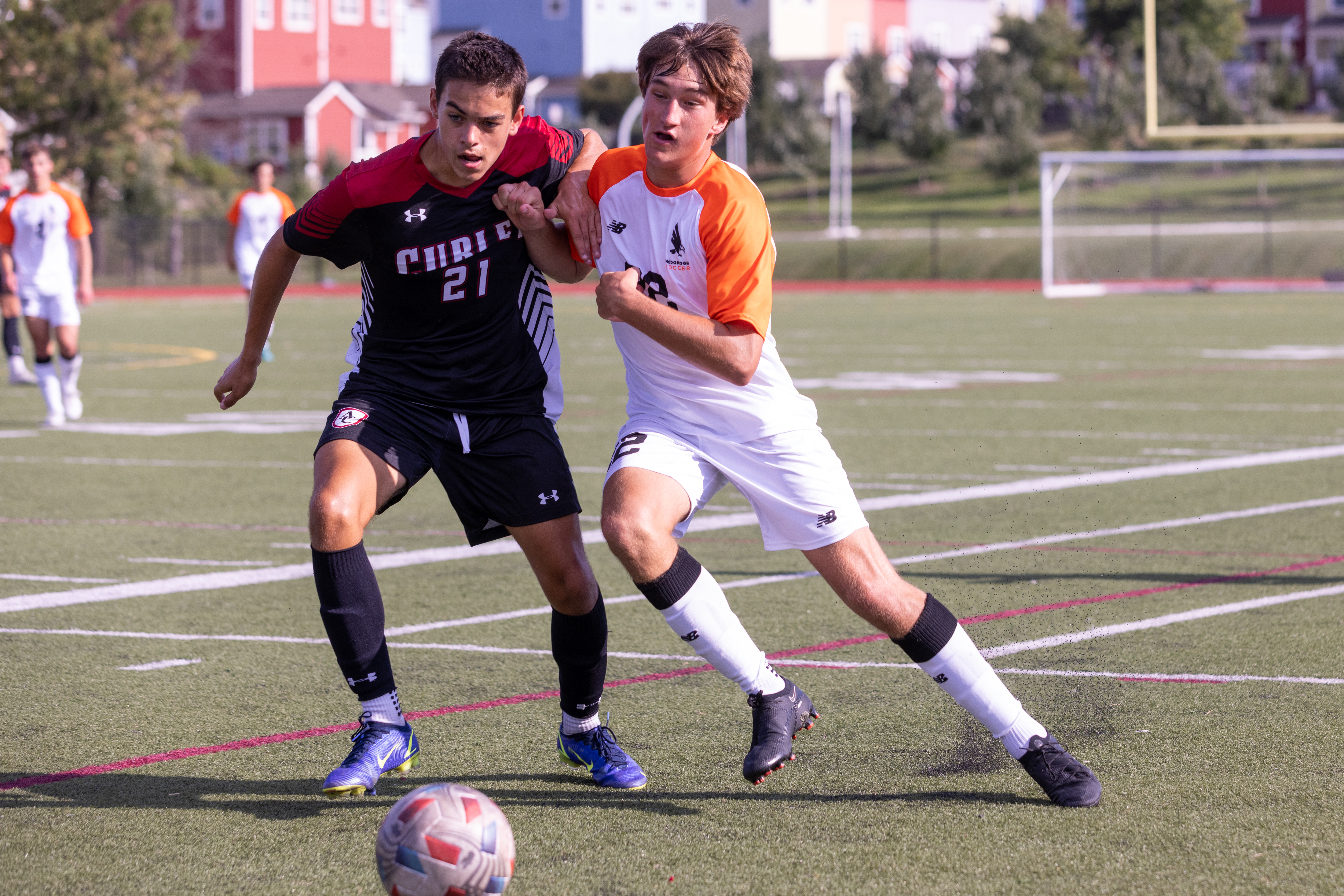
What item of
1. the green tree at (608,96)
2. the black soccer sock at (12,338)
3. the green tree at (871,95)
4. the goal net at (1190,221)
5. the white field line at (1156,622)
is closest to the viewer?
the white field line at (1156,622)

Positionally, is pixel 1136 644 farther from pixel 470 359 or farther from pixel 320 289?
pixel 320 289

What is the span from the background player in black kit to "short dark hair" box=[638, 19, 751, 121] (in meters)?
0.45

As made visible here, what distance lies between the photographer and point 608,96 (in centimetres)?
7425

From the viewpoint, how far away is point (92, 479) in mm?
11031

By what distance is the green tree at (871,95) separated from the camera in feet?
A: 222

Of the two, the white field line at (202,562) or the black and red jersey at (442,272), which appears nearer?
the black and red jersey at (442,272)

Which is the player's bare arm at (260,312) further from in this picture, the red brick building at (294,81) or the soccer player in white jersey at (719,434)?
the red brick building at (294,81)

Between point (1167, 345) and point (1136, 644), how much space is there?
53.8ft

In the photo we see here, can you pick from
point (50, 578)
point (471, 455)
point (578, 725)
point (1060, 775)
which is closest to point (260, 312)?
point (471, 455)

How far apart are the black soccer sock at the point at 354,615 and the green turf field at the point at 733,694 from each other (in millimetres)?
324

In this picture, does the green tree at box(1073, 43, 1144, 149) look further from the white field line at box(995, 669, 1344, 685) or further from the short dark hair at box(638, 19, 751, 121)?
the short dark hair at box(638, 19, 751, 121)

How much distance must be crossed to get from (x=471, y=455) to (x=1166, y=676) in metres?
2.58

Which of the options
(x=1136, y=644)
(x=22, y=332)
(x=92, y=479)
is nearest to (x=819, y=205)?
(x=22, y=332)

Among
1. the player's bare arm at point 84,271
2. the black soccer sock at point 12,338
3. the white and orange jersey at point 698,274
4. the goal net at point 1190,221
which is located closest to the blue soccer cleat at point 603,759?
the white and orange jersey at point 698,274
